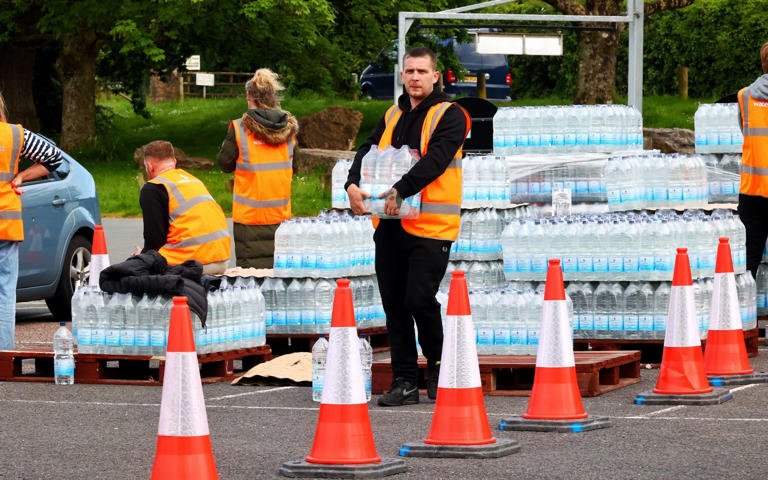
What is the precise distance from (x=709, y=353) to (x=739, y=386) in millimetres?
312

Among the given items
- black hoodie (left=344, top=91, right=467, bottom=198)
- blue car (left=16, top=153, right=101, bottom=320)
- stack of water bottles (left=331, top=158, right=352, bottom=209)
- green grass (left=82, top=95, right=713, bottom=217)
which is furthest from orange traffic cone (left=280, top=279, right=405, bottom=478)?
green grass (left=82, top=95, right=713, bottom=217)

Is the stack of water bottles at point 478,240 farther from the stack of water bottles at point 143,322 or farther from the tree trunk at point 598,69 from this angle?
the tree trunk at point 598,69

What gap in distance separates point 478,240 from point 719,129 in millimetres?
3025

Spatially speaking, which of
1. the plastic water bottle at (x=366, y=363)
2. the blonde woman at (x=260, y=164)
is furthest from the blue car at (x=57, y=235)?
the plastic water bottle at (x=366, y=363)

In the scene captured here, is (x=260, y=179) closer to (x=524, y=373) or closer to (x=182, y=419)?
(x=524, y=373)

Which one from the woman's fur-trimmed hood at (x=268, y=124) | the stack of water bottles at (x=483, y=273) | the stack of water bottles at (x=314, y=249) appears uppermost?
the woman's fur-trimmed hood at (x=268, y=124)

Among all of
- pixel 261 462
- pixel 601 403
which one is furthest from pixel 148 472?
pixel 601 403

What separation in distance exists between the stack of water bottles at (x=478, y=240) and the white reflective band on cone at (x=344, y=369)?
5.71 metres

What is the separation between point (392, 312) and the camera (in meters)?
11.0

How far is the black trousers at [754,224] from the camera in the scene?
14.4 m

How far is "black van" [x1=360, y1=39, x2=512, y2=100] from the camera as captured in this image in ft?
150

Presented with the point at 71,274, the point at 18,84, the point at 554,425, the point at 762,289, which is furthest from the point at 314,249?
the point at 18,84

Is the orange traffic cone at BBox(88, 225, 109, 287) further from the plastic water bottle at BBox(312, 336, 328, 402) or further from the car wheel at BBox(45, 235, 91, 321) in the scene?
the plastic water bottle at BBox(312, 336, 328, 402)

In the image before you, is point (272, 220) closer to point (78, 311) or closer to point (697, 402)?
point (78, 311)
